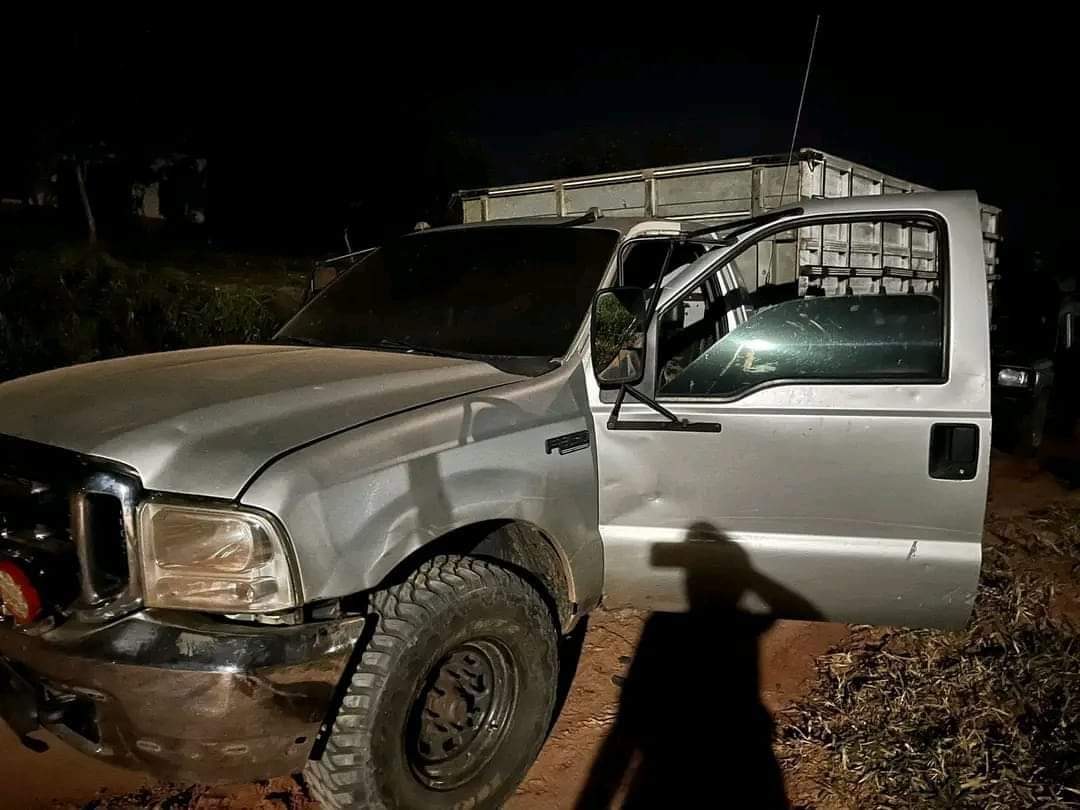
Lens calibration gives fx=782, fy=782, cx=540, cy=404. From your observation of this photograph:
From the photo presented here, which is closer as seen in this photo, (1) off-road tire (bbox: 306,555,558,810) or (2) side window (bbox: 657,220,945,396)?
(1) off-road tire (bbox: 306,555,558,810)

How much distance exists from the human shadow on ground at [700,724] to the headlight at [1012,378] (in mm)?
1178

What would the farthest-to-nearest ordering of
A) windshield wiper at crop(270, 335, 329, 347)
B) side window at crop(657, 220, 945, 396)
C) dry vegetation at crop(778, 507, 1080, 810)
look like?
windshield wiper at crop(270, 335, 329, 347) < side window at crop(657, 220, 945, 396) < dry vegetation at crop(778, 507, 1080, 810)

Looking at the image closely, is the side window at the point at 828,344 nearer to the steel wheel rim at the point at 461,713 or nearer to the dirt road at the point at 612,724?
the steel wheel rim at the point at 461,713

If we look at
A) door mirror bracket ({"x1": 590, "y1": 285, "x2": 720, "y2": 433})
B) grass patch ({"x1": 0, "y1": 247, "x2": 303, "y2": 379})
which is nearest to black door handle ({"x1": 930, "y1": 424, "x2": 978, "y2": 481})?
door mirror bracket ({"x1": 590, "y1": 285, "x2": 720, "y2": 433})

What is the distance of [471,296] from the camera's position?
324 centimetres

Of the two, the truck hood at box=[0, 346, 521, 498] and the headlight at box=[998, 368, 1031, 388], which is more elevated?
the truck hood at box=[0, 346, 521, 498]

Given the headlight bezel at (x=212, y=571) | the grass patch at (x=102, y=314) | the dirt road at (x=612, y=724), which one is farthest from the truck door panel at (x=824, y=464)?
the grass patch at (x=102, y=314)

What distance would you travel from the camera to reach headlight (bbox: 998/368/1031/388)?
304 centimetres

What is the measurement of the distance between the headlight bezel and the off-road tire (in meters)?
0.32

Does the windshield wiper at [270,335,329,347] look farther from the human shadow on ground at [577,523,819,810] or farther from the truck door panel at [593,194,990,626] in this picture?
the human shadow on ground at [577,523,819,810]

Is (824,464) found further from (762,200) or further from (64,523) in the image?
(762,200)

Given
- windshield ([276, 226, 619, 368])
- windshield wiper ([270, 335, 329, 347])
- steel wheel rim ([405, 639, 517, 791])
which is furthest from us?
windshield wiper ([270, 335, 329, 347])

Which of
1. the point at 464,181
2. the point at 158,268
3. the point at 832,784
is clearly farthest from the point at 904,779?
the point at 464,181

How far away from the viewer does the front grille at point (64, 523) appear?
Result: 1943 millimetres
